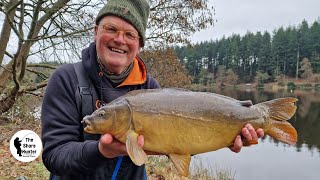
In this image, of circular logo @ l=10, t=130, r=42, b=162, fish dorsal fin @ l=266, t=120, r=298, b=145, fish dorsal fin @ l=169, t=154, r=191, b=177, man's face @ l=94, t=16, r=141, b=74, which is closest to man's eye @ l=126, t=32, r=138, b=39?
man's face @ l=94, t=16, r=141, b=74

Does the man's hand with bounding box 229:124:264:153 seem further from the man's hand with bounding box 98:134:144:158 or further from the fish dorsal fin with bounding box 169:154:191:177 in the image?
the man's hand with bounding box 98:134:144:158

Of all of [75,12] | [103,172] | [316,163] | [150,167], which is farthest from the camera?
[316,163]

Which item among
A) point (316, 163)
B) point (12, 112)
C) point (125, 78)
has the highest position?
point (125, 78)

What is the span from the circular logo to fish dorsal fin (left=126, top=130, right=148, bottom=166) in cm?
422

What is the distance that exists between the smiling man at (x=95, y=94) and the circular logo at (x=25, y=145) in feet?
11.8

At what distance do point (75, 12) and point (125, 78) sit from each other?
7.60 m

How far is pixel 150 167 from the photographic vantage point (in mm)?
8773

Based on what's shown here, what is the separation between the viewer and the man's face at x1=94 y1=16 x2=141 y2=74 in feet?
8.32

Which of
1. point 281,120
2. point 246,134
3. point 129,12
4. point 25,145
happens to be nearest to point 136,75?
point 129,12

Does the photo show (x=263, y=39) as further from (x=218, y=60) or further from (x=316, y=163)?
(x=316, y=163)

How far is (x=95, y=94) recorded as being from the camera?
2.52 meters

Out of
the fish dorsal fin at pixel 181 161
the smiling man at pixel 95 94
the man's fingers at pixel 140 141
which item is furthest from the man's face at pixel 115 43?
the fish dorsal fin at pixel 181 161

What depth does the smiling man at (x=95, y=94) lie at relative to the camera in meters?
2.28

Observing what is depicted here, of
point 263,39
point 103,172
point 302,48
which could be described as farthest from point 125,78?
point 263,39
